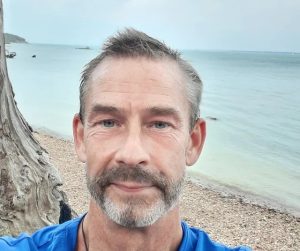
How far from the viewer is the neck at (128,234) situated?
206 centimetres

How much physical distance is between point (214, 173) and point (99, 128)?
65.2 feet

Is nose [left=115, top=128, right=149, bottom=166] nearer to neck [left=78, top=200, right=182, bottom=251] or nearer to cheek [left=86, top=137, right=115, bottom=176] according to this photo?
cheek [left=86, top=137, right=115, bottom=176]

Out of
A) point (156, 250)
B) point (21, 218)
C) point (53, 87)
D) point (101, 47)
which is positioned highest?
point (101, 47)

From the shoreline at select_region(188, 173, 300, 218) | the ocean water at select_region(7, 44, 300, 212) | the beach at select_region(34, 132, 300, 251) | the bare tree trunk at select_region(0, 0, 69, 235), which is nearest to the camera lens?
the bare tree trunk at select_region(0, 0, 69, 235)

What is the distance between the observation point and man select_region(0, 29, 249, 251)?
6.40 feet

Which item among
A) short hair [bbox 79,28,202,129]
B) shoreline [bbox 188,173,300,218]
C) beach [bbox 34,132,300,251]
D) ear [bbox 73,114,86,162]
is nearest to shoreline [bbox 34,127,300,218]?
shoreline [bbox 188,173,300,218]

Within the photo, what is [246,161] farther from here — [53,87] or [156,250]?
[53,87]

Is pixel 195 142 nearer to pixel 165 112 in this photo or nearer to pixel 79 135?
pixel 165 112

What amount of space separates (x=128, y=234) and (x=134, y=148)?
16.9 inches

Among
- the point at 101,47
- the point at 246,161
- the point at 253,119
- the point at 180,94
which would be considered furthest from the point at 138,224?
the point at 253,119

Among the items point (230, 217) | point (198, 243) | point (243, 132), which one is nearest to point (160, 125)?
point (198, 243)

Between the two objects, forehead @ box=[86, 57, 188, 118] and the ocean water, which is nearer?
forehead @ box=[86, 57, 188, 118]

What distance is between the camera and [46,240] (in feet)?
7.04

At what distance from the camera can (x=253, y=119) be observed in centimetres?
4188
